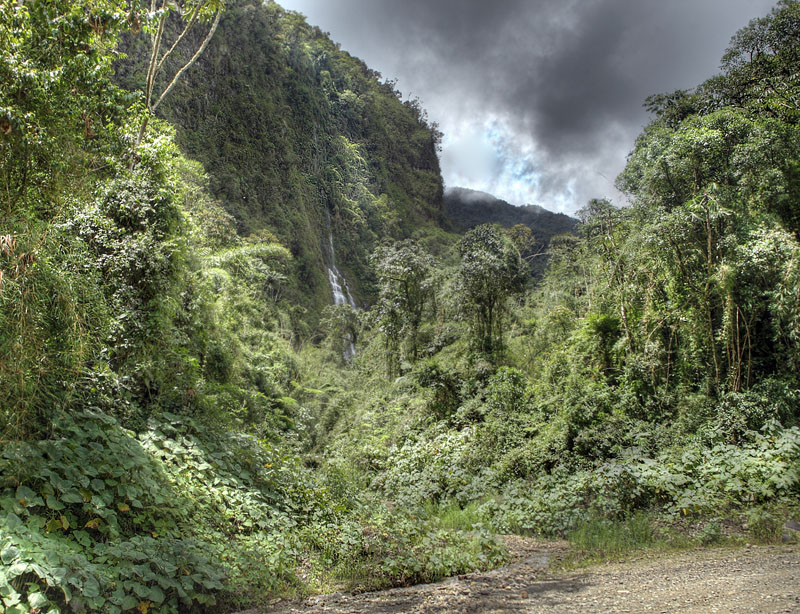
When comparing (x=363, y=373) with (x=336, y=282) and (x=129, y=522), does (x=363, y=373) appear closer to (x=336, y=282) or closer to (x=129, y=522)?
(x=336, y=282)

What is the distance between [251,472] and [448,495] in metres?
4.27

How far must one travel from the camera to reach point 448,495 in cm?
867

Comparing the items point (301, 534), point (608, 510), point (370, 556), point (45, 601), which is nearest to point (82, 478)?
point (45, 601)

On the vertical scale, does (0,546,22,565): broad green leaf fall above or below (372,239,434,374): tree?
below

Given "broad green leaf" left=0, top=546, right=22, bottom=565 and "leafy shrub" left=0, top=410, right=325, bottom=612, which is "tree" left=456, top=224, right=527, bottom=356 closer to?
"leafy shrub" left=0, top=410, right=325, bottom=612

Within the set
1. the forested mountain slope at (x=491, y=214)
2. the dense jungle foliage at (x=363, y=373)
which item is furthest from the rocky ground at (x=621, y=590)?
the forested mountain slope at (x=491, y=214)

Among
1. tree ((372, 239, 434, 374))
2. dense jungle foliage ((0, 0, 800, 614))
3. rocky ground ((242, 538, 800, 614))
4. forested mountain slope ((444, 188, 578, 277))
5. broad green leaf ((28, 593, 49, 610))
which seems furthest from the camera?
forested mountain slope ((444, 188, 578, 277))

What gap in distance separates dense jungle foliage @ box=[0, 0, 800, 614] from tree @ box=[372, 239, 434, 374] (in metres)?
0.09

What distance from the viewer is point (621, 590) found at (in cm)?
363

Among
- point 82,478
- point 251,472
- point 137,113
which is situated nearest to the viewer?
point 82,478

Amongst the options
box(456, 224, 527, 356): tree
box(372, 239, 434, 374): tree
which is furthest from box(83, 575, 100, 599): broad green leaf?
box(372, 239, 434, 374): tree

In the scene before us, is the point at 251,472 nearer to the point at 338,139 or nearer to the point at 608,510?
the point at 608,510

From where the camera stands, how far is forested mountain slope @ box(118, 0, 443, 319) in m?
26.0

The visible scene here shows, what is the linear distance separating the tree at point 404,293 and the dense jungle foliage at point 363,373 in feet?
0.28
